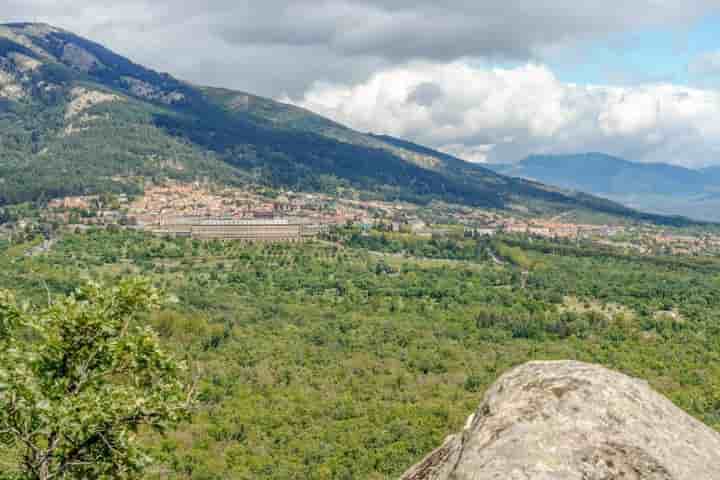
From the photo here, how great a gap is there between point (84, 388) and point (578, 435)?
7.16 m

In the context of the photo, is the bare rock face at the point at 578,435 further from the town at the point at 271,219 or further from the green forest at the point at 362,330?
the town at the point at 271,219

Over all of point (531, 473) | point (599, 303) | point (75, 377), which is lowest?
point (599, 303)

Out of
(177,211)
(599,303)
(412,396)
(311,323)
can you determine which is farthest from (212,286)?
(177,211)

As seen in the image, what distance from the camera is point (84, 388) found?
9.13 m

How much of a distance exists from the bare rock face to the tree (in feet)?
16.2

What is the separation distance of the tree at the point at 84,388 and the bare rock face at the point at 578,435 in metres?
4.93

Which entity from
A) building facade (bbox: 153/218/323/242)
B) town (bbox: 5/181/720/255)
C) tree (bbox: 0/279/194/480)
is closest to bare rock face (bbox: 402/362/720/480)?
tree (bbox: 0/279/194/480)

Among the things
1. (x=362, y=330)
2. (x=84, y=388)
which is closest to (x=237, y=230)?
(x=362, y=330)

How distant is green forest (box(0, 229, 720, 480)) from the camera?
34.6 m

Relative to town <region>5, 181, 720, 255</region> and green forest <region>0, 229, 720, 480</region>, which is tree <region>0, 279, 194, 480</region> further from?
town <region>5, 181, 720, 255</region>

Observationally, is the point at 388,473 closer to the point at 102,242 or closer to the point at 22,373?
the point at 22,373

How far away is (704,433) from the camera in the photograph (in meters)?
5.84

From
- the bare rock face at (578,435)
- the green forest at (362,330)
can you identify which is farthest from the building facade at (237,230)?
the bare rock face at (578,435)

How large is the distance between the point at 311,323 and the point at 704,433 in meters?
59.2
